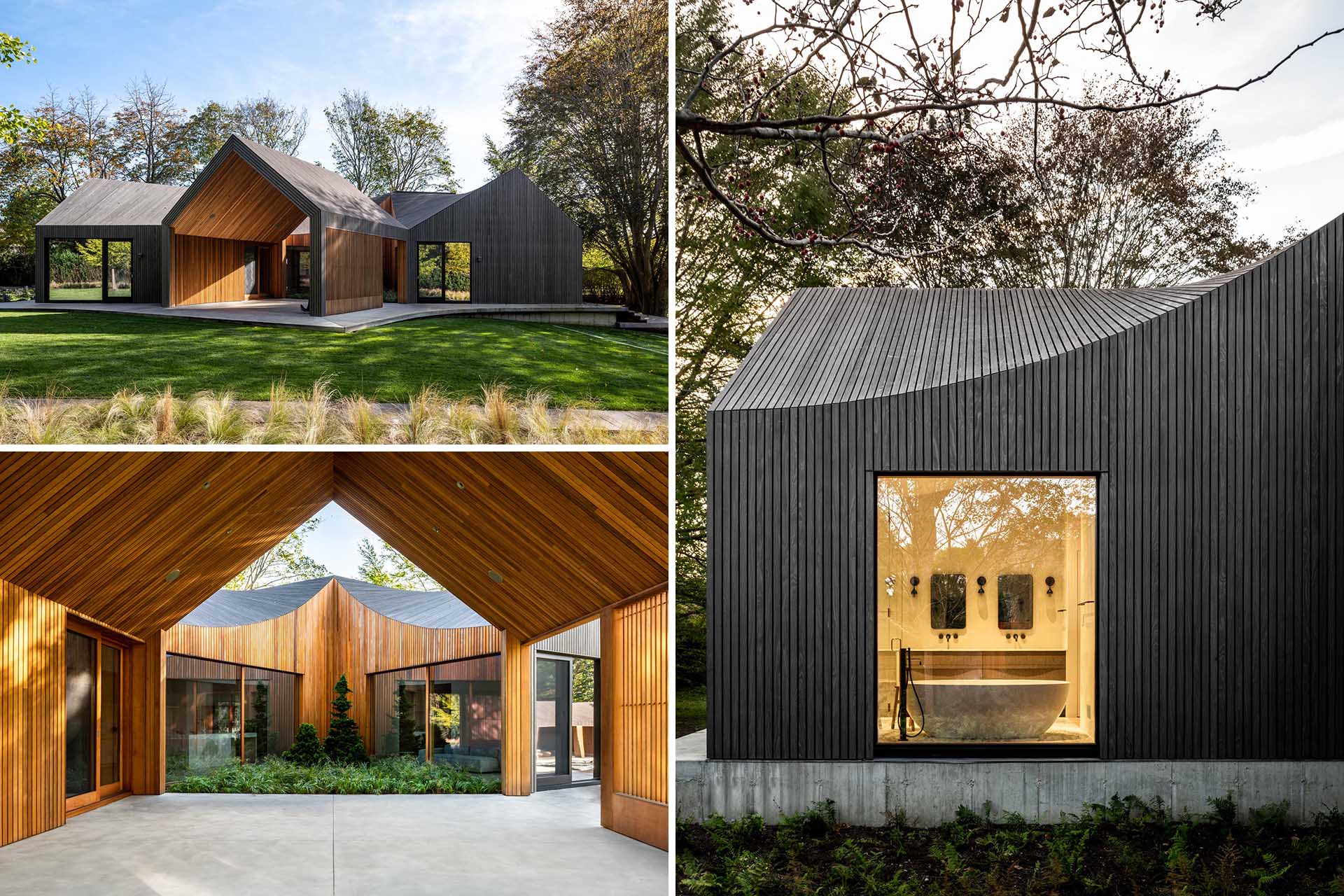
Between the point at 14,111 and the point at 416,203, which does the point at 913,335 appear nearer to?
the point at 416,203

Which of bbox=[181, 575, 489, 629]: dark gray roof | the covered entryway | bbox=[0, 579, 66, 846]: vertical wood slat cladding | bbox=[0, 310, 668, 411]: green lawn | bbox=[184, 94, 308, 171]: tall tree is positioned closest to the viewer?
bbox=[0, 310, 668, 411]: green lawn

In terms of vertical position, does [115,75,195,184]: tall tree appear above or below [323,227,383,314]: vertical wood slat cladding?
above

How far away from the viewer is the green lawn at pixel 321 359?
6105mm

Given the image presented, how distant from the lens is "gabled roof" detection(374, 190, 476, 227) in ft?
29.6

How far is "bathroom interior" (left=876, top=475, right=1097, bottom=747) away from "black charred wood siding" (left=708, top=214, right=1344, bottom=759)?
8.7 inches

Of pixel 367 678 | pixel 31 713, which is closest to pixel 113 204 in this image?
pixel 31 713

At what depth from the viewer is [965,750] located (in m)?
8.00

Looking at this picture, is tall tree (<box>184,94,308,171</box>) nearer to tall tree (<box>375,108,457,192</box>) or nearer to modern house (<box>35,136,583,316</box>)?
modern house (<box>35,136,583,316</box>)

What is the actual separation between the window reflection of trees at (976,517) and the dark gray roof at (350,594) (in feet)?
31.1

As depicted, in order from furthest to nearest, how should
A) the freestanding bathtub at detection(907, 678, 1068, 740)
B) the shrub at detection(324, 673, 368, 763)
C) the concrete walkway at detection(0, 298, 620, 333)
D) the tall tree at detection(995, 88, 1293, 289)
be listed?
the tall tree at detection(995, 88, 1293, 289)
the shrub at detection(324, 673, 368, 763)
the concrete walkway at detection(0, 298, 620, 333)
the freestanding bathtub at detection(907, 678, 1068, 740)

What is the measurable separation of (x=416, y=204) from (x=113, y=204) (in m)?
2.42

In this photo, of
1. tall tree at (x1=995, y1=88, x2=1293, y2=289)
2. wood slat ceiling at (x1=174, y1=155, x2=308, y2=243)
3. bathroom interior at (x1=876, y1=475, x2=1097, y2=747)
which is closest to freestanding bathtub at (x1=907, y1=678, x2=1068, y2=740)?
bathroom interior at (x1=876, y1=475, x2=1097, y2=747)

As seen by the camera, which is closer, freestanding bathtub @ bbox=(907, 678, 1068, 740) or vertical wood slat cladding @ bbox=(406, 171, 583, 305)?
freestanding bathtub @ bbox=(907, 678, 1068, 740)

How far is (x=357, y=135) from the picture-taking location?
7.98 meters
